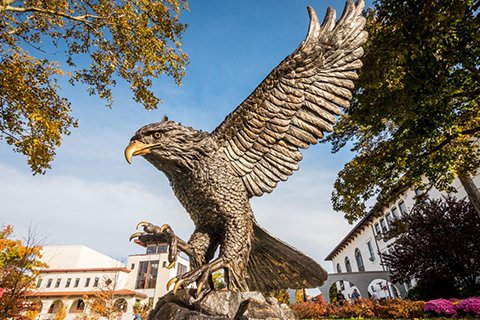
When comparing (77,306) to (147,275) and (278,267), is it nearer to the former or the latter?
(147,275)

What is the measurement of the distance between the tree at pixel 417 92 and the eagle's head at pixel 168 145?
4546 millimetres

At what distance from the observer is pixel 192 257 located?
2.29m

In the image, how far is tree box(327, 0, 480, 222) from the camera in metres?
5.08

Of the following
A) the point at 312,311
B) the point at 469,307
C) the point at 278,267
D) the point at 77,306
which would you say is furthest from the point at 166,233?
the point at 77,306

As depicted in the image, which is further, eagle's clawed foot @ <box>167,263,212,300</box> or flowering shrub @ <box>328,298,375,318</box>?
flowering shrub @ <box>328,298,375,318</box>

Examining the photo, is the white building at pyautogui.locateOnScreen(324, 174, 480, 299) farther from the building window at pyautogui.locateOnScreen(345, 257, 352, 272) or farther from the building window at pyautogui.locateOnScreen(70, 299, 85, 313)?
the building window at pyautogui.locateOnScreen(70, 299, 85, 313)

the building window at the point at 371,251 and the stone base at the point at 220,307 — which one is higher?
the building window at the point at 371,251

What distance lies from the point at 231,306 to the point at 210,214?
73 centimetres

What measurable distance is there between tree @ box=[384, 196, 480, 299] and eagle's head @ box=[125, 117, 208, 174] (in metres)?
10.4

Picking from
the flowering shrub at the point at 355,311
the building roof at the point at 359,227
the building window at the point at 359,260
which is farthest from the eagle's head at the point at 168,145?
the building window at the point at 359,260

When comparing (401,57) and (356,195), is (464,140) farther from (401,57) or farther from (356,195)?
(401,57)

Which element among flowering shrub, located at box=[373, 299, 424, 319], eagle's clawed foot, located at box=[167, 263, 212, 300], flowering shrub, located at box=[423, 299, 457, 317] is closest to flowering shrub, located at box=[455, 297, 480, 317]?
flowering shrub, located at box=[423, 299, 457, 317]

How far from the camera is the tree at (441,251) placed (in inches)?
443

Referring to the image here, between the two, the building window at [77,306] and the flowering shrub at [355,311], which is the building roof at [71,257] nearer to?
the building window at [77,306]
